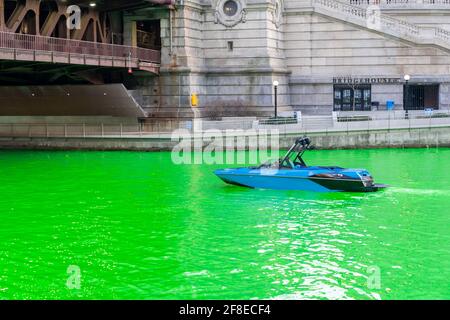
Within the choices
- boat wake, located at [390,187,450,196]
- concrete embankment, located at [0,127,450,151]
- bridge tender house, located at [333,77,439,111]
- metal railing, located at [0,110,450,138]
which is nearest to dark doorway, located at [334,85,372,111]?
bridge tender house, located at [333,77,439,111]

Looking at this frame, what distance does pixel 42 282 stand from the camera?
1811cm

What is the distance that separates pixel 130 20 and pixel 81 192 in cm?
2333

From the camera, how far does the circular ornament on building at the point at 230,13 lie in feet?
170

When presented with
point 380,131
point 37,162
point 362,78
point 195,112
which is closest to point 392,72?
point 362,78

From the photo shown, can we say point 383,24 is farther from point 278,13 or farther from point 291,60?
point 278,13

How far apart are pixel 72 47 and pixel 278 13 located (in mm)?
16905

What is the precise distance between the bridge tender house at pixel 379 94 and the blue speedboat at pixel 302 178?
79.1 feet

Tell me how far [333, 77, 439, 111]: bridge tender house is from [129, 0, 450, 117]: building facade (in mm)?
70

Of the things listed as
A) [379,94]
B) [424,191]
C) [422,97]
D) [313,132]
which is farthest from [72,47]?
[422,97]

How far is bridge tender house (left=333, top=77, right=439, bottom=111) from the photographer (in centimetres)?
5375

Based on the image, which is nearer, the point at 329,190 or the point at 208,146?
the point at 329,190

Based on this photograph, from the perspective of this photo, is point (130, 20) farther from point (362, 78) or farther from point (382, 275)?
point (382, 275)

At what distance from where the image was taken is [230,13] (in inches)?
2058

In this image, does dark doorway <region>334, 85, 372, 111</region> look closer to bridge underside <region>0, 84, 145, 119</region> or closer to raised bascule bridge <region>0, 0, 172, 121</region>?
raised bascule bridge <region>0, 0, 172, 121</region>
